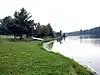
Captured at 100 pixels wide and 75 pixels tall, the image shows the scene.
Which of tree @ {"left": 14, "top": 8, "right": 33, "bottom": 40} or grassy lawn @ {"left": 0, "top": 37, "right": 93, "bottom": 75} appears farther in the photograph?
tree @ {"left": 14, "top": 8, "right": 33, "bottom": 40}

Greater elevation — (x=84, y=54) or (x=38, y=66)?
(x=38, y=66)

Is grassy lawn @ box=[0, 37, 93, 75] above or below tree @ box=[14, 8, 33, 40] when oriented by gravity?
below

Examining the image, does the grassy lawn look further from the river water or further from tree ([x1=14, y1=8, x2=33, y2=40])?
tree ([x1=14, y1=8, x2=33, y2=40])

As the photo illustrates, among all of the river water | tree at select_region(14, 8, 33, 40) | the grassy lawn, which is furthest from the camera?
tree at select_region(14, 8, 33, 40)

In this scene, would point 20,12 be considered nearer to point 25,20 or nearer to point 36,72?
point 25,20

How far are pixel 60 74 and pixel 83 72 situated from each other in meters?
3.27

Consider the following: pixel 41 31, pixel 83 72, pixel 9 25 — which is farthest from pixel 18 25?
pixel 83 72

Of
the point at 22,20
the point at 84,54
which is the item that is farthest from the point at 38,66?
the point at 22,20

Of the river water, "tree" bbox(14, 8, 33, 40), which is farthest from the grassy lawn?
"tree" bbox(14, 8, 33, 40)

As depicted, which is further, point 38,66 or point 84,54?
point 84,54

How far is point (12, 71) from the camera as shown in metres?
12.4

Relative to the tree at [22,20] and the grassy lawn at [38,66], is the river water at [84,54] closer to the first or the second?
the grassy lawn at [38,66]

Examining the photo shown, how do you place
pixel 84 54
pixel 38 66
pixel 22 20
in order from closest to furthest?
pixel 38 66, pixel 84 54, pixel 22 20

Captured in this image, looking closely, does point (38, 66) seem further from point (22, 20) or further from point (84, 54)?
point (22, 20)
